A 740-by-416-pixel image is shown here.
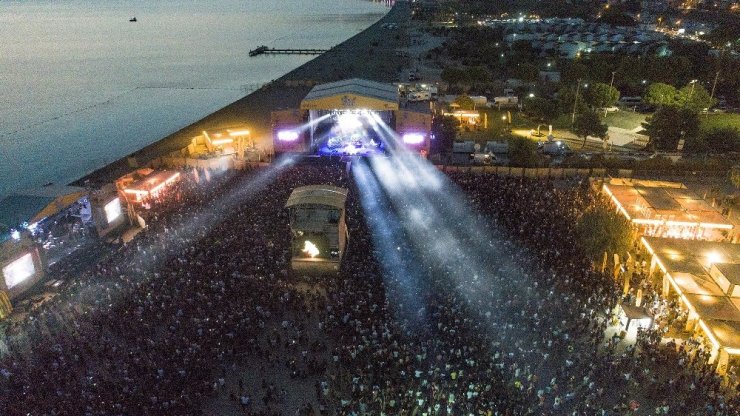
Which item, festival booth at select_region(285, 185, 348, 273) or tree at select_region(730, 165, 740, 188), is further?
tree at select_region(730, 165, 740, 188)

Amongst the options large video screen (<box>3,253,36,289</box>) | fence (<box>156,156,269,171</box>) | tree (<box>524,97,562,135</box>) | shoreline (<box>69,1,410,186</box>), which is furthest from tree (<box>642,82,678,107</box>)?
large video screen (<box>3,253,36,289</box>)

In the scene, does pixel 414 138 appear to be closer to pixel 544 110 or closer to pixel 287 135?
pixel 287 135

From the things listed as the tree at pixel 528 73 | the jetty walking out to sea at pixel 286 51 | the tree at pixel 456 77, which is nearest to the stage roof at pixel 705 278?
the tree at pixel 456 77

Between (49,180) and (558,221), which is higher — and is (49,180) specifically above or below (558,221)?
below

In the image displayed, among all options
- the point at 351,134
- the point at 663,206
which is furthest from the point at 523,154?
the point at 351,134

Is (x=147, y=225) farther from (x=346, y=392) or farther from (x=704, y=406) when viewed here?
(x=704, y=406)

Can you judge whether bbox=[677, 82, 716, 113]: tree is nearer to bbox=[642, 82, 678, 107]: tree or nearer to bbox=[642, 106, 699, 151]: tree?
bbox=[642, 82, 678, 107]: tree

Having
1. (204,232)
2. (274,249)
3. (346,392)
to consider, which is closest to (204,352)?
(346,392)
